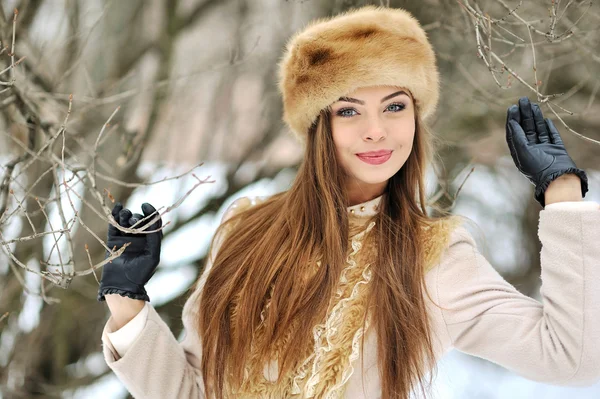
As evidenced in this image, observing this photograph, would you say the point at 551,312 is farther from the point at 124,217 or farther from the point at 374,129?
the point at 124,217

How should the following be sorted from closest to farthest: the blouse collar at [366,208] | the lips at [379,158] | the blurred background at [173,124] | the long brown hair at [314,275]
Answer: the long brown hair at [314,275] → the lips at [379,158] → the blouse collar at [366,208] → the blurred background at [173,124]

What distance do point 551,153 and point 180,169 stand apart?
2.26m

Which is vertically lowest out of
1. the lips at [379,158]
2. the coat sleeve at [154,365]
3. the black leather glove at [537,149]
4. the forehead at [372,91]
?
the coat sleeve at [154,365]

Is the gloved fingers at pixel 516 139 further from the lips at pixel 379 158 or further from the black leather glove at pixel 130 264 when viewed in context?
the black leather glove at pixel 130 264

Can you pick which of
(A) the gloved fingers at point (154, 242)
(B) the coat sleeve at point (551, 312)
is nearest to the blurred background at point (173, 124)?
(A) the gloved fingers at point (154, 242)

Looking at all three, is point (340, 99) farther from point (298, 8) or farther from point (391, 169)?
point (298, 8)

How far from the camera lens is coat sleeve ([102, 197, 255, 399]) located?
5.98ft

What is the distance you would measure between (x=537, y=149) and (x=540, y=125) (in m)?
0.09

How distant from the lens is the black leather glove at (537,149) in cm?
154

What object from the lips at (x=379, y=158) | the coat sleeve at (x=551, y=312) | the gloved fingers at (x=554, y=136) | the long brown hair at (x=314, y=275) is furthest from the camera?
the lips at (x=379, y=158)

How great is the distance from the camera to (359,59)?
5.80ft

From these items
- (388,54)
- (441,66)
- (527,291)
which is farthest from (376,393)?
(527,291)

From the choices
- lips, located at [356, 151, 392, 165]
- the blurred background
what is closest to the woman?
lips, located at [356, 151, 392, 165]

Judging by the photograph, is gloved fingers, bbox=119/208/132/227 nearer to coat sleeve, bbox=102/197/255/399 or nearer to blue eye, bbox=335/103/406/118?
coat sleeve, bbox=102/197/255/399
